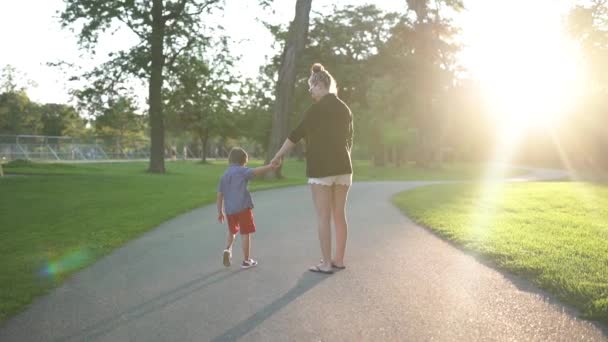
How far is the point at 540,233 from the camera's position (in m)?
7.51

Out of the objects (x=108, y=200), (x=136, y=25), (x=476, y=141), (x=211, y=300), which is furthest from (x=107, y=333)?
(x=476, y=141)

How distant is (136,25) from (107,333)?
24413mm

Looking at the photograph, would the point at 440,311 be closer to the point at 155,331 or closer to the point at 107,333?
the point at 155,331

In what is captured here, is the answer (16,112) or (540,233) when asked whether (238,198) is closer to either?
(540,233)

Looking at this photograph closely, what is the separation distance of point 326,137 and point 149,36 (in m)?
21.5

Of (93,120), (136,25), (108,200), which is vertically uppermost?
(136,25)

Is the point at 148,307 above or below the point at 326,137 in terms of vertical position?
below

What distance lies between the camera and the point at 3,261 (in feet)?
19.4

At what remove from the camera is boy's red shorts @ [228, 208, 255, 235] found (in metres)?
5.66

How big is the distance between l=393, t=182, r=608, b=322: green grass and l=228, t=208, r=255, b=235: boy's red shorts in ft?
9.73

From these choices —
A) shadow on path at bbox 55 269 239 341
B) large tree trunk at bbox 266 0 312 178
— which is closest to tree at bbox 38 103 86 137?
large tree trunk at bbox 266 0 312 178

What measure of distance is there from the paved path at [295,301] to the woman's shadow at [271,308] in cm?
1

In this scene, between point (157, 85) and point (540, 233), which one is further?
point (157, 85)

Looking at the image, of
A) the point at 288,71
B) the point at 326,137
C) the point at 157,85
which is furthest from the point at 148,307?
the point at 157,85
